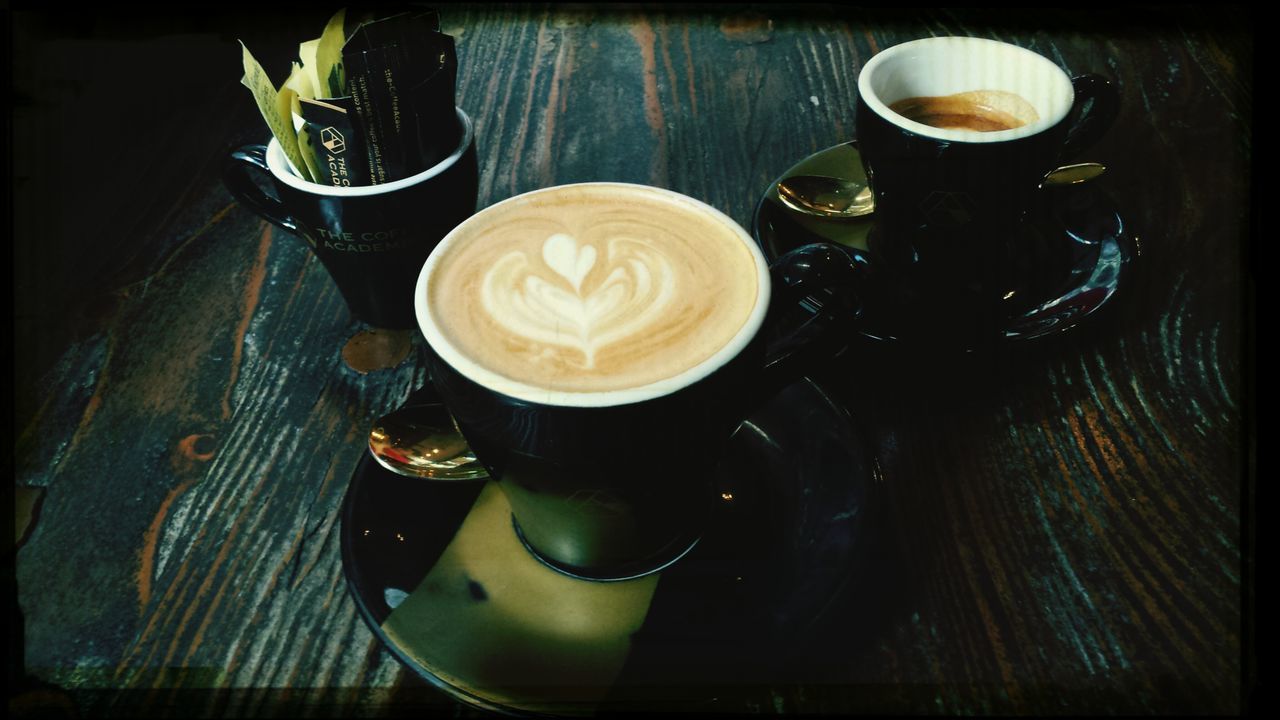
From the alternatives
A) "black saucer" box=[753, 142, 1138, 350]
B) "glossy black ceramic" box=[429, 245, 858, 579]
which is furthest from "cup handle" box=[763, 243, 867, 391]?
"black saucer" box=[753, 142, 1138, 350]

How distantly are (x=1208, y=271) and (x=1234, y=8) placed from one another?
504 millimetres

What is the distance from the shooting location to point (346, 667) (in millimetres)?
495

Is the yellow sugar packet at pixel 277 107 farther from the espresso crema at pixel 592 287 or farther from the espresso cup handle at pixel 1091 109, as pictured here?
the espresso cup handle at pixel 1091 109

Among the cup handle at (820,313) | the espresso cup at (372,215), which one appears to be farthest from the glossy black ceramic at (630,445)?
the espresso cup at (372,215)

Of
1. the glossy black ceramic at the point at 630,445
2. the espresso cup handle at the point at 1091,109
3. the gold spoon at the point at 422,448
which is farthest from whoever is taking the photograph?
the espresso cup handle at the point at 1091,109

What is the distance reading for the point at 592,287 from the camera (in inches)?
19.2

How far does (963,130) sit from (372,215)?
459 millimetres

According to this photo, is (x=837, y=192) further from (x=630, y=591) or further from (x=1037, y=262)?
(x=630, y=591)

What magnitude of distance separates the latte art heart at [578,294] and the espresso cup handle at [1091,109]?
41 cm

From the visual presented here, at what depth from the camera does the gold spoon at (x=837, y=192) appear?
29.0 inches

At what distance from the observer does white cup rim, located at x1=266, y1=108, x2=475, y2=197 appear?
2.01 ft

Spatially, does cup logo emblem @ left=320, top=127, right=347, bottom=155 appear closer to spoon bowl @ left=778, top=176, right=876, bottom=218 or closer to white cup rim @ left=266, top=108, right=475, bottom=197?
white cup rim @ left=266, top=108, right=475, bottom=197

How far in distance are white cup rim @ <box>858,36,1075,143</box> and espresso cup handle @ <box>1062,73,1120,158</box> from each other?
0.03 metres

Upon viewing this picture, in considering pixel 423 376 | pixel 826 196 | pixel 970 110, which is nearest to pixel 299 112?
pixel 423 376
